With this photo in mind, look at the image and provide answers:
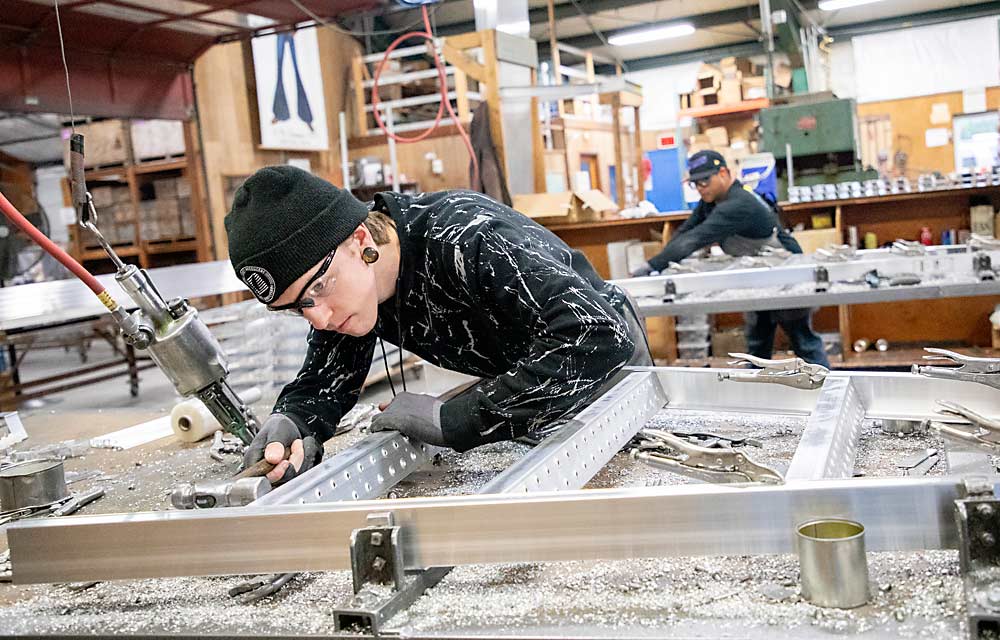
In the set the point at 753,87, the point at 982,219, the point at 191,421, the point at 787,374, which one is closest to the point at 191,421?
the point at 191,421

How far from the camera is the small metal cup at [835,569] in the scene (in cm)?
86

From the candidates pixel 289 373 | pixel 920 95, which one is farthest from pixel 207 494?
pixel 920 95

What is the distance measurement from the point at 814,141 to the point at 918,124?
7781mm

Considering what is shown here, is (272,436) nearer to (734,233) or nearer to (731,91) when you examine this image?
(734,233)

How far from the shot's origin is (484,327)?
5.35 ft

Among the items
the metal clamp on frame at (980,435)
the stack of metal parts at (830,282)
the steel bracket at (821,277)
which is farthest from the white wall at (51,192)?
the metal clamp on frame at (980,435)

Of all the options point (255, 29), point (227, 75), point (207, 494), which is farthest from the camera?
point (227, 75)

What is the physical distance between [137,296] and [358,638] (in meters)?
0.89

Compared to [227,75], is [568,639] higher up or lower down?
lower down

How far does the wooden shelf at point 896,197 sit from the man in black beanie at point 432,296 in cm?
422

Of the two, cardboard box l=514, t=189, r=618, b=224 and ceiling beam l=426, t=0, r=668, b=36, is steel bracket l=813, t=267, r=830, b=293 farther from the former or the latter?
ceiling beam l=426, t=0, r=668, b=36

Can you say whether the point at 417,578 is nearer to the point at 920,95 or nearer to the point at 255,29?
the point at 255,29

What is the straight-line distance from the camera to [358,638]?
89 cm

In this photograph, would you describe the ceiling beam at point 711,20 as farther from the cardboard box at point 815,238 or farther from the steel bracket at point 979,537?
the steel bracket at point 979,537
